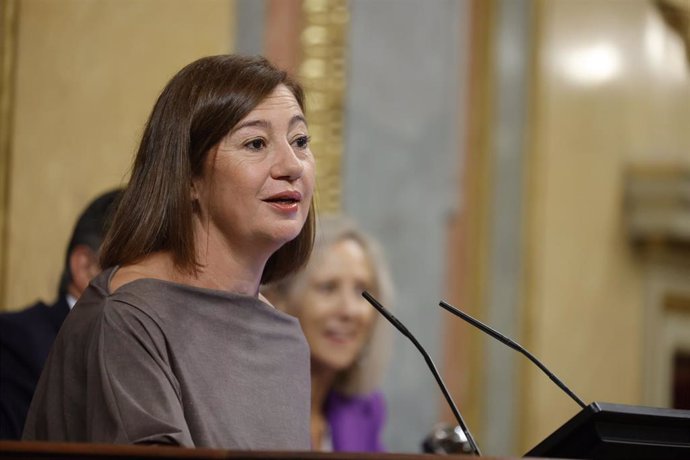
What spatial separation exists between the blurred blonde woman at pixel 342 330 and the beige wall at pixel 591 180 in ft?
7.11

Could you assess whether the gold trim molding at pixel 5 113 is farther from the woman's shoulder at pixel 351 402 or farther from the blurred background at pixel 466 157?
the woman's shoulder at pixel 351 402

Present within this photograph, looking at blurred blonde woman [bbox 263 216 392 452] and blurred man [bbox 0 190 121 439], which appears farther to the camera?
blurred blonde woman [bbox 263 216 392 452]

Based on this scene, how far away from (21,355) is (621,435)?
6.25ft

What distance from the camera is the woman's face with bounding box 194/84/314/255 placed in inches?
104

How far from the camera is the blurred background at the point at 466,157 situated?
15.5ft

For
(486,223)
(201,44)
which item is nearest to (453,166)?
(486,223)

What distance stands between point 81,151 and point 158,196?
2.20m

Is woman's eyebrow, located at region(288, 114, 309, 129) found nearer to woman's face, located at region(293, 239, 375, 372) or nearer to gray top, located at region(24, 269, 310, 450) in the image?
gray top, located at region(24, 269, 310, 450)

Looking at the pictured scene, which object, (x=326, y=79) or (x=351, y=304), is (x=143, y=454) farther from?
(x=326, y=79)

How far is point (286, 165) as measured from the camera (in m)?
2.66

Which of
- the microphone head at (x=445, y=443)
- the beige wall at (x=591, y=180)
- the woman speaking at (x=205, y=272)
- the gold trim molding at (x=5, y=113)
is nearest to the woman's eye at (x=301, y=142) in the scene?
the woman speaking at (x=205, y=272)

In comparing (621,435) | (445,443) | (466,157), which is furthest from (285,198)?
(466,157)

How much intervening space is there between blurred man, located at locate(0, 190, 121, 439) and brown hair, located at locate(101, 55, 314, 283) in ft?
2.86

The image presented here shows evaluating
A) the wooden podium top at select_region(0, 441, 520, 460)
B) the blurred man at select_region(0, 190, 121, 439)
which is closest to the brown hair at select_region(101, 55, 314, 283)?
the wooden podium top at select_region(0, 441, 520, 460)
